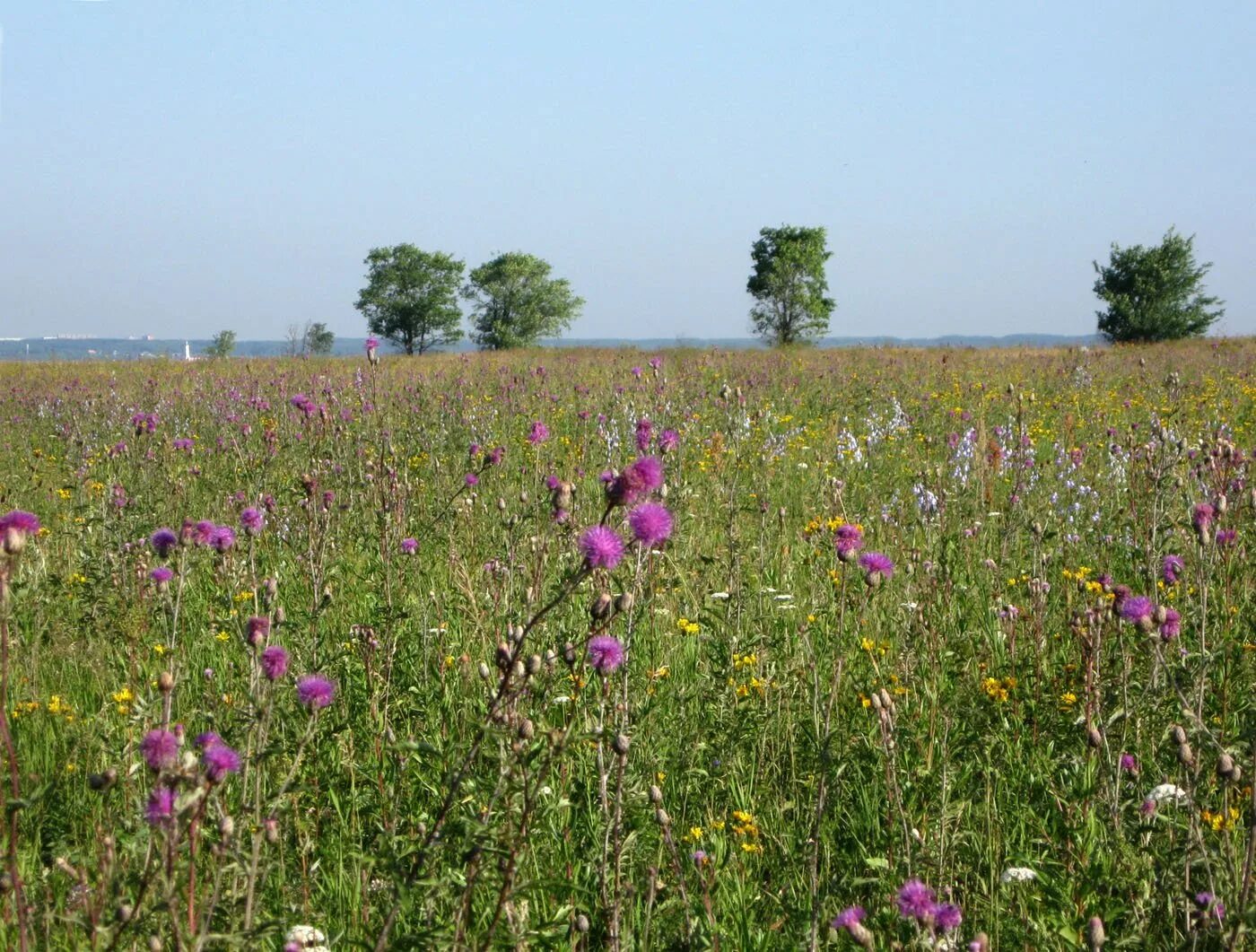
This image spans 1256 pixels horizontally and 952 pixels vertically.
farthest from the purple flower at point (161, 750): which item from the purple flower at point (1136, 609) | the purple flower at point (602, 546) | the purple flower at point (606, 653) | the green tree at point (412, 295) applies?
the green tree at point (412, 295)

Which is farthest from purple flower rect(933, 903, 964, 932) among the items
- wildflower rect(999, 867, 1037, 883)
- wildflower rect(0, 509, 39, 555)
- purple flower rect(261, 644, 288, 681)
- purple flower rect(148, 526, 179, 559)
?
purple flower rect(148, 526, 179, 559)

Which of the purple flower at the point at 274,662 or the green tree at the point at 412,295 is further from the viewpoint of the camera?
the green tree at the point at 412,295

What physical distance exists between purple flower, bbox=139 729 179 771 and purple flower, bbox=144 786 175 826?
0.04 m

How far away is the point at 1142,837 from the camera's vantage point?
2.18 meters

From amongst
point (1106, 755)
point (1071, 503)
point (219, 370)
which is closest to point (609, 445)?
point (1071, 503)

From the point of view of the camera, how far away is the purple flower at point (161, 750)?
4.62ft

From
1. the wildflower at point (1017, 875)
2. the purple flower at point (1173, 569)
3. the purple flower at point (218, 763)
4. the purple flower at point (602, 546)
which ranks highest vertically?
the purple flower at point (602, 546)

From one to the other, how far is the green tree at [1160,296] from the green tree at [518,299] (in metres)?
34.9

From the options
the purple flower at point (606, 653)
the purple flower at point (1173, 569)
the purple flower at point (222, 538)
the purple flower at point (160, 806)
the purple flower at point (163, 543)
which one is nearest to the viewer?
the purple flower at point (160, 806)

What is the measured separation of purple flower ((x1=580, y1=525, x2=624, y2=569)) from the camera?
175 cm

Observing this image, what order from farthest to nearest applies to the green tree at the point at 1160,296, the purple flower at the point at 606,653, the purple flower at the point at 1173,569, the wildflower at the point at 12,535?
the green tree at the point at 1160,296 < the purple flower at the point at 1173,569 < the purple flower at the point at 606,653 < the wildflower at the point at 12,535

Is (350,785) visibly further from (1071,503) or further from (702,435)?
(702,435)

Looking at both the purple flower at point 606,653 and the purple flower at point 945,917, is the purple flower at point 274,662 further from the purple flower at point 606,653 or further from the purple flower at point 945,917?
the purple flower at point 945,917

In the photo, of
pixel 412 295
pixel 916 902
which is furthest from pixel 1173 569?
pixel 412 295
